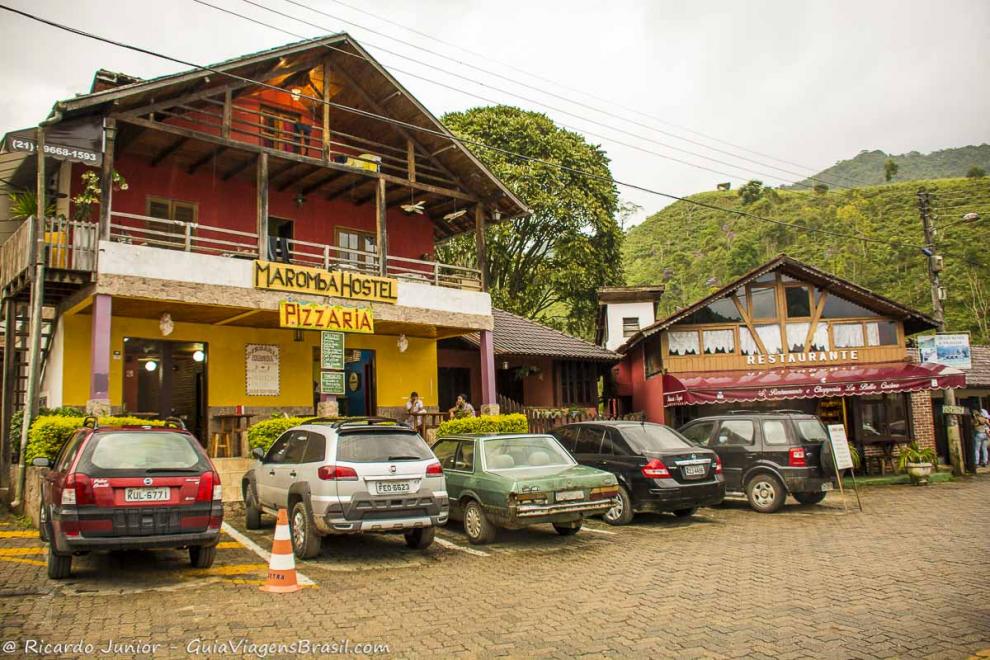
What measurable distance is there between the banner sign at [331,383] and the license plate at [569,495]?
727 centimetres

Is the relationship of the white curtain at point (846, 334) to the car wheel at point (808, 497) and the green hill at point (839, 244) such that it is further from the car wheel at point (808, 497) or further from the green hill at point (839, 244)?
the green hill at point (839, 244)

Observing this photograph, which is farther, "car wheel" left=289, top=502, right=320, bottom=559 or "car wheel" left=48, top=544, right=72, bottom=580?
"car wheel" left=289, top=502, right=320, bottom=559

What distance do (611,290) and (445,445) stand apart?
72.6 ft

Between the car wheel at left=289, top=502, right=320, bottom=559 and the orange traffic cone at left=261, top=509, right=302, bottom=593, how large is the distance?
1195 mm

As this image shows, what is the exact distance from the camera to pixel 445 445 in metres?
11.2

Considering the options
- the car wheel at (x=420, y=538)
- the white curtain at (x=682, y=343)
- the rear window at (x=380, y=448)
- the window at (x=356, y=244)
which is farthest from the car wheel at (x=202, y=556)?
the white curtain at (x=682, y=343)

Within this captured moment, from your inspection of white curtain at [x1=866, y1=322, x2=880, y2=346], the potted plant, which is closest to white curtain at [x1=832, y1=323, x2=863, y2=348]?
white curtain at [x1=866, y1=322, x2=880, y2=346]

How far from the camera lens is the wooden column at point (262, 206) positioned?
15.2 m

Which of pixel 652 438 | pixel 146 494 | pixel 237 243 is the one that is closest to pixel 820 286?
pixel 652 438

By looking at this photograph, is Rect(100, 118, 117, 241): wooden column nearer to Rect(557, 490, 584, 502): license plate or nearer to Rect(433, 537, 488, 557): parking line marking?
Rect(433, 537, 488, 557): parking line marking

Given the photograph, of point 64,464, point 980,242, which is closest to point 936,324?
point 64,464

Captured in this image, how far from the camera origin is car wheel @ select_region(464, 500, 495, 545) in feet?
31.4

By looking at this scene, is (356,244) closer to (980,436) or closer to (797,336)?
(797,336)

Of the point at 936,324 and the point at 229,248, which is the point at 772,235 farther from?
the point at 229,248
